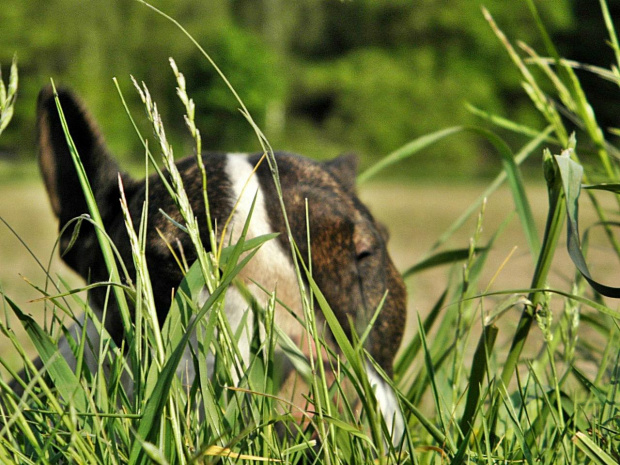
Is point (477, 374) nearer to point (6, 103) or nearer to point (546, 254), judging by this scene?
point (546, 254)

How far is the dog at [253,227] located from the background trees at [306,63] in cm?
1781

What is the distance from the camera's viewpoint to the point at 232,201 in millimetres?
1798

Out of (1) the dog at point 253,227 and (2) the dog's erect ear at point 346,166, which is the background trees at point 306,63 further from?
(1) the dog at point 253,227

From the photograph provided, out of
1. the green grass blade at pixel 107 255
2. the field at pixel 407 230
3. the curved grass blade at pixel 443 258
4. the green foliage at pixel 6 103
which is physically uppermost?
→ the green foliage at pixel 6 103

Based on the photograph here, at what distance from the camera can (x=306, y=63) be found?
31.2 m

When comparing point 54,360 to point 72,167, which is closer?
point 54,360

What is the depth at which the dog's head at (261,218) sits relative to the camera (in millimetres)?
1759

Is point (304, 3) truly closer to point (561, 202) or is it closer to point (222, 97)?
point (222, 97)

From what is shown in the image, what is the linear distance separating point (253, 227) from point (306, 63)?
3041 centimetres

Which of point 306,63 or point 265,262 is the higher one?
point 265,262

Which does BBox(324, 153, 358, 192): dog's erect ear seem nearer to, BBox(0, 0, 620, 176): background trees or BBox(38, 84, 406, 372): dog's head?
BBox(38, 84, 406, 372): dog's head

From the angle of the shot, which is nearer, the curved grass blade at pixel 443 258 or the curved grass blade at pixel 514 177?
the curved grass blade at pixel 514 177

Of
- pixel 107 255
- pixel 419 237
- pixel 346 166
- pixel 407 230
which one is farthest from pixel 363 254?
pixel 407 230

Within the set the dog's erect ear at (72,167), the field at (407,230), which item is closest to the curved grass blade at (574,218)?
the dog's erect ear at (72,167)
